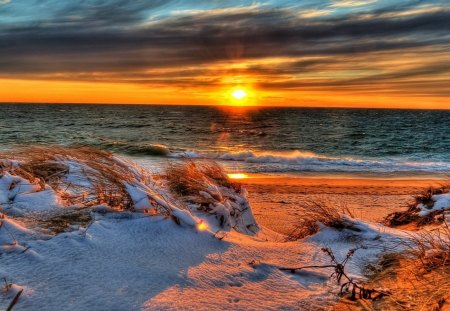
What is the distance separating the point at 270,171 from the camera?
16250 mm

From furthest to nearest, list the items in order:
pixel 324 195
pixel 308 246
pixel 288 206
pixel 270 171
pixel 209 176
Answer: pixel 270 171
pixel 324 195
pixel 288 206
pixel 209 176
pixel 308 246

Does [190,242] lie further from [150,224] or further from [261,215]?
[261,215]

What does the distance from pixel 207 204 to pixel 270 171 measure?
12088mm

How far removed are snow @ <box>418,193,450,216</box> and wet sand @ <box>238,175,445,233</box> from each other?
4.57ft

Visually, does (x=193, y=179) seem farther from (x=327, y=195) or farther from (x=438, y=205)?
(x=327, y=195)

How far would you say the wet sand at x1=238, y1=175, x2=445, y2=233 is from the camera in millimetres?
7719

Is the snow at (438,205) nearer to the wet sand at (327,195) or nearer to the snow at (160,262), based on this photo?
the wet sand at (327,195)

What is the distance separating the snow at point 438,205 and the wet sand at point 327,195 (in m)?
1.39

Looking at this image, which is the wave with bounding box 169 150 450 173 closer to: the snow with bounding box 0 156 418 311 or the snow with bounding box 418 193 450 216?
the snow with bounding box 418 193 450 216

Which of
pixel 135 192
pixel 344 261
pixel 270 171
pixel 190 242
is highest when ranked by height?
pixel 135 192

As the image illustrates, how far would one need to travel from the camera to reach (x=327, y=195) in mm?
10648

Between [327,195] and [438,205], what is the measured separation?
16.7 ft

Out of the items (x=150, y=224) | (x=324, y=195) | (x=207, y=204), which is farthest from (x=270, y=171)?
(x=150, y=224)

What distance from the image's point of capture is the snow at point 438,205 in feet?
17.7
